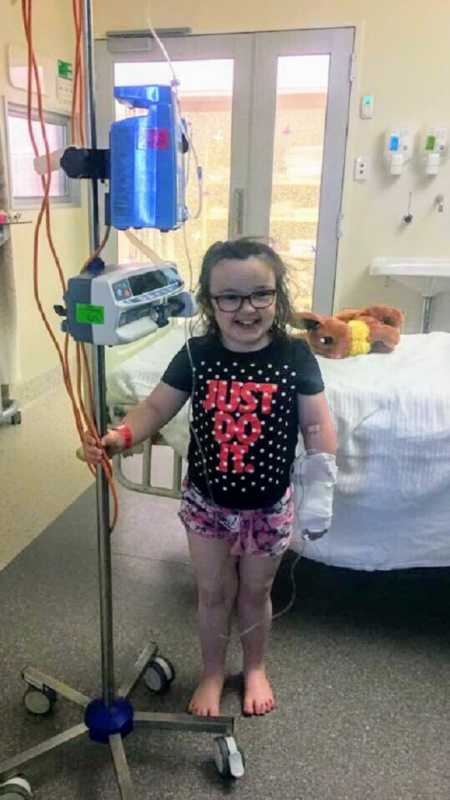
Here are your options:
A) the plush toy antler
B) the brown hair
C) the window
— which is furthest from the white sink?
the brown hair

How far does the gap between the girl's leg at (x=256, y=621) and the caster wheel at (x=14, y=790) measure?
498mm

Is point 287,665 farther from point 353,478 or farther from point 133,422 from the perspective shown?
point 133,422

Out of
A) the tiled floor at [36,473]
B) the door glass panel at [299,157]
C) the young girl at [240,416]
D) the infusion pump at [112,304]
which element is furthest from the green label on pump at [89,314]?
the door glass panel at [299,157]

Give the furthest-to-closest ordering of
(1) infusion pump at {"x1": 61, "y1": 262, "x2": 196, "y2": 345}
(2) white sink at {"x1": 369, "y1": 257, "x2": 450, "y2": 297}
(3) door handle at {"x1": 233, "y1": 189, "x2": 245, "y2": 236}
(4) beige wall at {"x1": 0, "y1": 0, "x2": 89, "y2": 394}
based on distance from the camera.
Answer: (3) door handle at {"x1": 233, "y1": 189, "x2": 245, "y2": 236}, (2) white sink at {"x1": 369, "y1": 257, "x2": 450, "y2": 297}, (4) beige wall at {"x1": 0, "y1": 0, "x2": 89, "y2": 394}, (1) infusion pump at {"x1": 61, "y1": 262, "x2": 196, "y2": 345}

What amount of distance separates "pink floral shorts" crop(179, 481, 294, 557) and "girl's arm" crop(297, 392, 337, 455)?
4.8 inches

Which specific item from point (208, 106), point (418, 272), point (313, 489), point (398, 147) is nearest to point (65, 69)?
point (208, 106)

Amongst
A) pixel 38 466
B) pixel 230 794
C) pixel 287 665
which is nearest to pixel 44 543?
pixel 38 466

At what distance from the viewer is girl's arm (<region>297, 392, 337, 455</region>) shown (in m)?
1.23

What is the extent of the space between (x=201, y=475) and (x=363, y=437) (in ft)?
1.63

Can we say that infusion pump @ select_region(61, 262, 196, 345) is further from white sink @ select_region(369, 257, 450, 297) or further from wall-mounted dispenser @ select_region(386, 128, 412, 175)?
wall-mounted dispenser @ select_region(386, 128, 412, 175)

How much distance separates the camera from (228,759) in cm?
126

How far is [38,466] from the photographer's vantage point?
269 centimetres

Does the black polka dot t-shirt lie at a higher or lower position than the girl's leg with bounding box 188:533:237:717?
higher

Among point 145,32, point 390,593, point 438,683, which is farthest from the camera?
point 145,32
